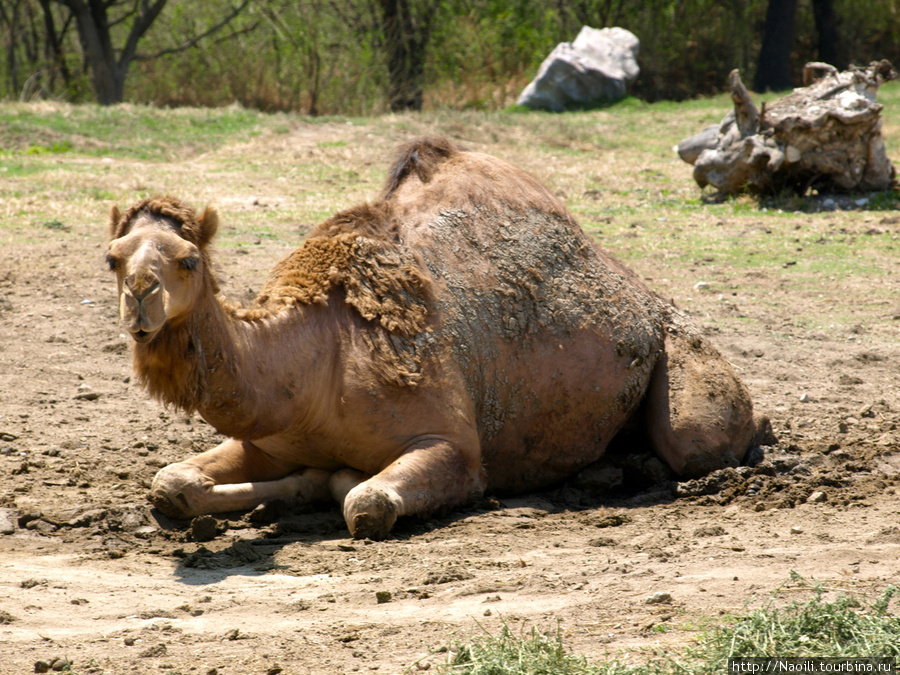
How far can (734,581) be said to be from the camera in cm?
385

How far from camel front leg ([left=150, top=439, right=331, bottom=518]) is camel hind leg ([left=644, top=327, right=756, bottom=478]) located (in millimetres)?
2002

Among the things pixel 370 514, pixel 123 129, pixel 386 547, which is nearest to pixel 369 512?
pixel 370 514

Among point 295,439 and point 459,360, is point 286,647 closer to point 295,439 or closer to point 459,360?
point 295,439

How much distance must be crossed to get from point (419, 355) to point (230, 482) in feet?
3.83

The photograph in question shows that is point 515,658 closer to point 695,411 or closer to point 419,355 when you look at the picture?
point 419,355

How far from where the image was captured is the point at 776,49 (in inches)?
915

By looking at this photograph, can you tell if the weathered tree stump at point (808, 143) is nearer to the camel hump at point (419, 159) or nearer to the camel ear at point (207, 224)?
the camel hump at point (419, 159)

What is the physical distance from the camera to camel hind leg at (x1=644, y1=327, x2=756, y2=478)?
591cm

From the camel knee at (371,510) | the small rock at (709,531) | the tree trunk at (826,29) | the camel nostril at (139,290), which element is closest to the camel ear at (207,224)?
the camel nostril at (139,290)

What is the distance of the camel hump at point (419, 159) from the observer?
6.10 m

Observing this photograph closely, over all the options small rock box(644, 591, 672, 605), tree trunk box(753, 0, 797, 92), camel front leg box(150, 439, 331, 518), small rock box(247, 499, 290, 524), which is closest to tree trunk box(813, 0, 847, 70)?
tree trunk box(753, 0, 797, 92)

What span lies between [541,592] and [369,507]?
3.39 feet

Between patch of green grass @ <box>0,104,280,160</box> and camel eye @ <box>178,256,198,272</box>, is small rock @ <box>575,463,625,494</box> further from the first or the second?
patch of green grass @ <box>0,104,280,160</box>

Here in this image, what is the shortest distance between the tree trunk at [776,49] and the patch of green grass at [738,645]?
71.5 feet
